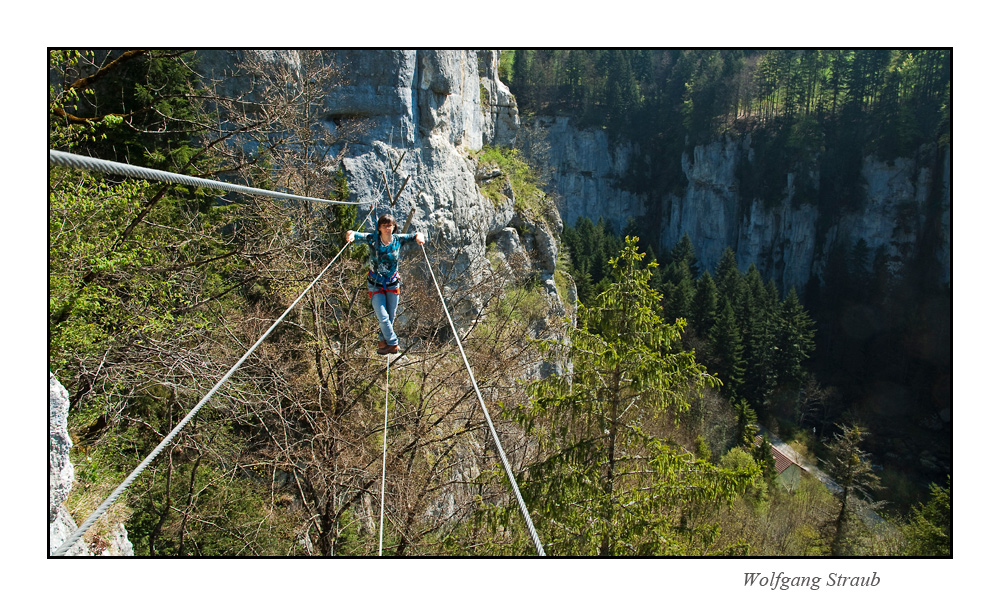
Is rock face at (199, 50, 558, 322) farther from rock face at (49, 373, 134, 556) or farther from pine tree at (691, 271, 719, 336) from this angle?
pine tree at (691, 271, 719, 336)

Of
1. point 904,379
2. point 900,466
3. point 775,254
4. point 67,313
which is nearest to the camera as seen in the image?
point 67,313

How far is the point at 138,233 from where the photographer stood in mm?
8258

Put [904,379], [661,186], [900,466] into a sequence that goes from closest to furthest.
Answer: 1. [900,466]
2. [904,379]
3. [661,186]

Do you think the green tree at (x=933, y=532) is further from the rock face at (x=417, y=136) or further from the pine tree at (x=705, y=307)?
the pine tree at (x=705, y=307)

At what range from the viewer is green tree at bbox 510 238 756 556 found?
22.5 feet

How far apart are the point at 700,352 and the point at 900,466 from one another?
39.8 ft

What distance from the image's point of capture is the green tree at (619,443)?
6.87 m

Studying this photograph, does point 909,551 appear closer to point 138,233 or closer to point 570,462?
point 570,462

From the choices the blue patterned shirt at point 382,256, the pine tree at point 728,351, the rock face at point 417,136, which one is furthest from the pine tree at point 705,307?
the blue patterned shirt at point 382,256

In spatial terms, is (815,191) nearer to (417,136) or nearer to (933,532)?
(933,532)

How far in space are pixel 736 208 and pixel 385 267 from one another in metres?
54.1

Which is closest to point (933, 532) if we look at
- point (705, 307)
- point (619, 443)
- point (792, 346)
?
point (619, 443)

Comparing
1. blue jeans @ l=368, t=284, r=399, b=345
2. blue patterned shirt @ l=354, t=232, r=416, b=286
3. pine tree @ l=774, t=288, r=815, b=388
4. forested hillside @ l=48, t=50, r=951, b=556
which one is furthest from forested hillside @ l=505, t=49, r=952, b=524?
blue patterned shirt @ l=354, t=232, r=416, b=286

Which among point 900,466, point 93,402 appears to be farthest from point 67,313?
point 900,466
